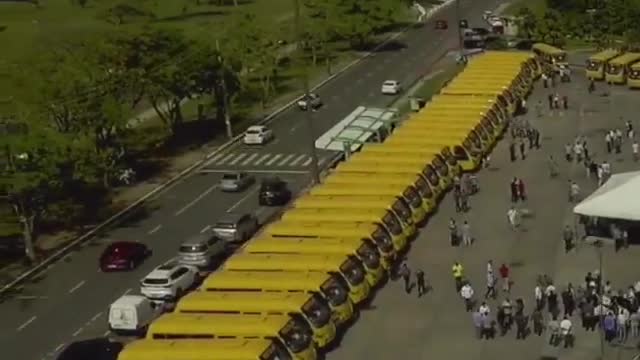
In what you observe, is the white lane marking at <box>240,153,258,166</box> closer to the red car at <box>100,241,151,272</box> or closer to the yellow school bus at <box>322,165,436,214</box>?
the yellow school bus at <box>322,165,436,214</box>

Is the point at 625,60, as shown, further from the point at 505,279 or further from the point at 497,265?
the point at 505,279

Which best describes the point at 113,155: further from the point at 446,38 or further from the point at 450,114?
the point at 446,38

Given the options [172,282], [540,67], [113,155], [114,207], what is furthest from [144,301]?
[540,67]

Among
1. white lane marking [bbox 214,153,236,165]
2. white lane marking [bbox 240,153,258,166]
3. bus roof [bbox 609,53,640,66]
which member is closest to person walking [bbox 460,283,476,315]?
white lane marking [bbox 240,153,258,166]

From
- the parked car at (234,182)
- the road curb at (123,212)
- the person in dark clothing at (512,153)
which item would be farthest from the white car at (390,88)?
the person in dark clothing at (512,153)

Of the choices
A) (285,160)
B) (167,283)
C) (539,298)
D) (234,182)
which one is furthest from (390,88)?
(539,298)

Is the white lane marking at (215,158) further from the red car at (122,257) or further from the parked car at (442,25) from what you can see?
the parked car at (442,25)
